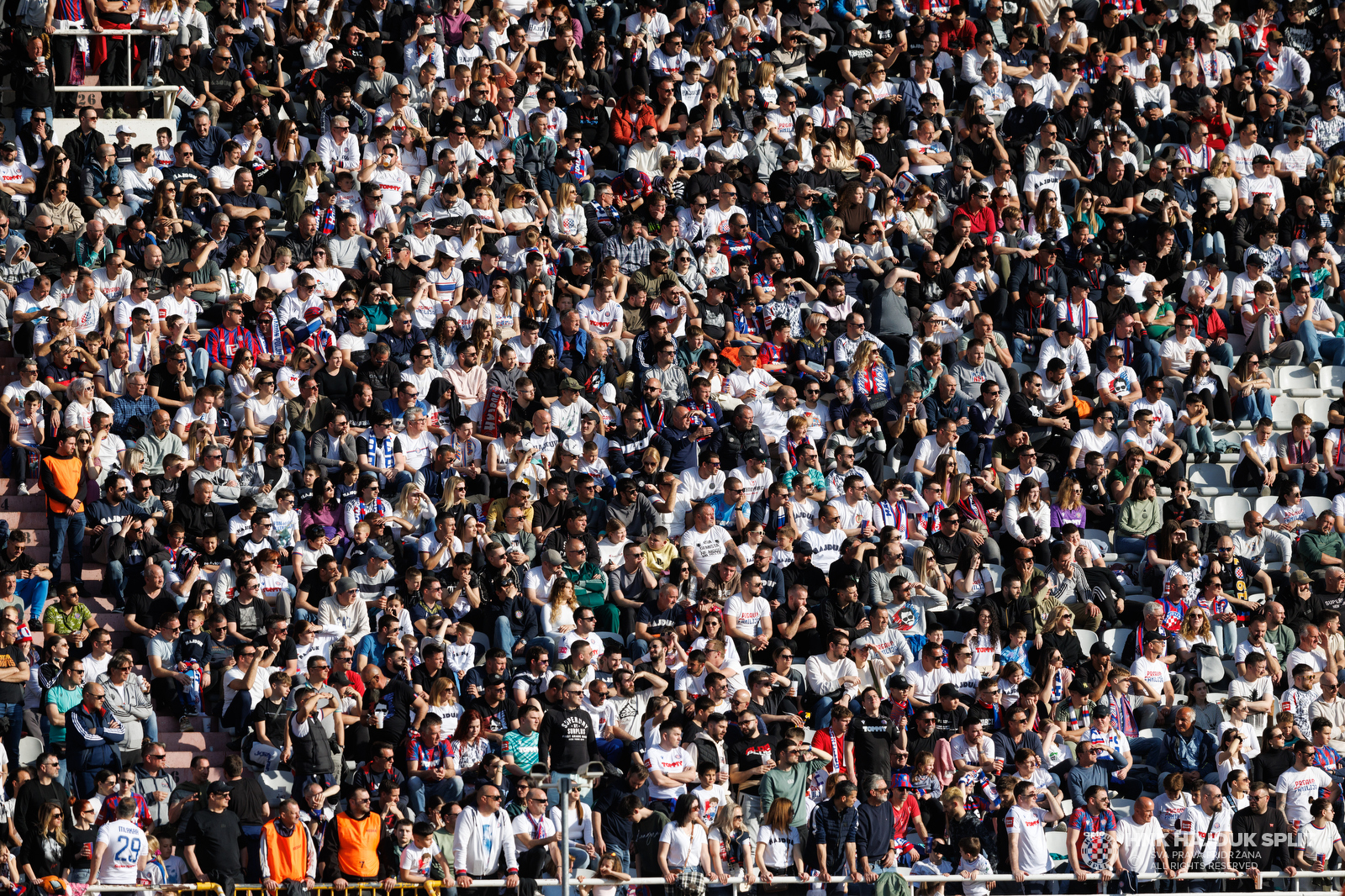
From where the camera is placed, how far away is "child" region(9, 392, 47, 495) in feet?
56.4

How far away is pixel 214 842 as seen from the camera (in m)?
14.6

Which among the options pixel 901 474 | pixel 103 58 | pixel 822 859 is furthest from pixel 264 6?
pixel 822 859

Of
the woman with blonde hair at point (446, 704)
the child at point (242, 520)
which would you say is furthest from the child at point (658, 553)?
the child at point (242, 520)

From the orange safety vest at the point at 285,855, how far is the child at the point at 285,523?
Answer: 113 inches

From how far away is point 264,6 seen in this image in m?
20.6

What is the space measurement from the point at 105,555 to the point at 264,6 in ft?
21.1

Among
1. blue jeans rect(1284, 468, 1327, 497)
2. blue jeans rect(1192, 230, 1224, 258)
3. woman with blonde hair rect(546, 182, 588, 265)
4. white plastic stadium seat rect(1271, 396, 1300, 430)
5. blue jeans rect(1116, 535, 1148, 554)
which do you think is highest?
woman with blonde hair rect(546, 182, 588, 265)

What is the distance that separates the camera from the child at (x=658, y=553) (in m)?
17.3

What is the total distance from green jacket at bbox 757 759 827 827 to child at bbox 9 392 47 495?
633 centimetres

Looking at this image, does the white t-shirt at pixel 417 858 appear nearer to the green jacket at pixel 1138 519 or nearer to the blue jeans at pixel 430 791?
the blue jeans at pixel 430 791

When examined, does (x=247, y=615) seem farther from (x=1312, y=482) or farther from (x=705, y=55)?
(x=1312, y=482)

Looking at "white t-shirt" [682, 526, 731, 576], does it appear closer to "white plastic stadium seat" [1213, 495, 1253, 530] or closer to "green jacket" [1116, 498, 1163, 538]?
"green jacket" [1116, 498, 1163, 538]

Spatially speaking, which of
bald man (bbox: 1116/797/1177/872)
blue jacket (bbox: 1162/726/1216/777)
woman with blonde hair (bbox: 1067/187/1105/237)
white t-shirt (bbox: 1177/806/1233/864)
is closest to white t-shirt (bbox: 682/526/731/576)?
blue jacket (bbox: 1162/726/1216/777)

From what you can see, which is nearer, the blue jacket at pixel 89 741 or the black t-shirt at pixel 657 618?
the blue jacket at pixel 89 741
